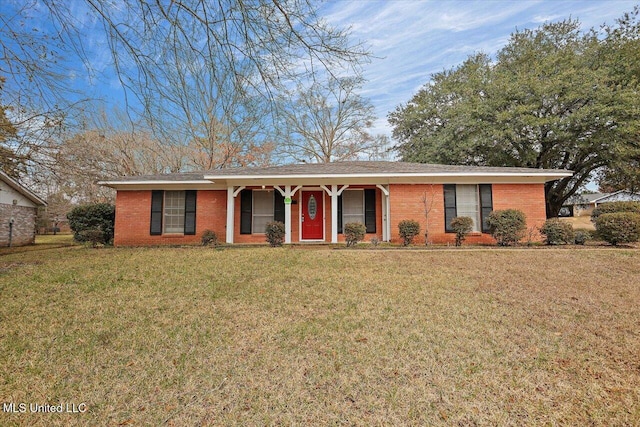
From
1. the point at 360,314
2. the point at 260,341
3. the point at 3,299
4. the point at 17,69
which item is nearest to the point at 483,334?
the point at 360,314

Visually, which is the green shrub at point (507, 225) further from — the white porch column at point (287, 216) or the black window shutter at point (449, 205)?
the white porch column at point (287, 216)

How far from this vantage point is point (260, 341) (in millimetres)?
3719

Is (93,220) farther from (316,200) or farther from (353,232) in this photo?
(353,232)

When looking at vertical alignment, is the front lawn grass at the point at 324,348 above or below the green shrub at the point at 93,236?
below

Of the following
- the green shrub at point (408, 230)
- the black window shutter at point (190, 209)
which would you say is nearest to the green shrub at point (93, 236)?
the black window shutter at point (190, 209)

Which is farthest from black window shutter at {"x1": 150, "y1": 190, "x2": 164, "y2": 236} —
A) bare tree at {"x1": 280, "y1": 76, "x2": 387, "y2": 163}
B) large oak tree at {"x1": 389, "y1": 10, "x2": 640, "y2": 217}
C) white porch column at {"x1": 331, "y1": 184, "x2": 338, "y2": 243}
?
large oak tree at {"x1": 389, "y1": 10, "x2": 640, "y2": 217}

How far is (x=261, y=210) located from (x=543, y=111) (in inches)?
645

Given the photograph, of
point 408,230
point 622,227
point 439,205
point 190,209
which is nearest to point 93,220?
point 190,209

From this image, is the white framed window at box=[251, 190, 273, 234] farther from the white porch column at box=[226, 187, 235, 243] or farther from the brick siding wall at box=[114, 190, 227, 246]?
the brick siding wall at box=[114, 190, 227, 246]

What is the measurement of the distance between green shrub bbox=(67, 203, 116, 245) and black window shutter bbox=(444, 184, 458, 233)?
1367 cm

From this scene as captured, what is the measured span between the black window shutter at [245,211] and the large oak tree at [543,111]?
12.8 meters

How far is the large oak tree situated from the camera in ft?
51.5

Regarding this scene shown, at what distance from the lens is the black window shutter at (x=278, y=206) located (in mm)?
13531

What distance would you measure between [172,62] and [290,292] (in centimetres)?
375
